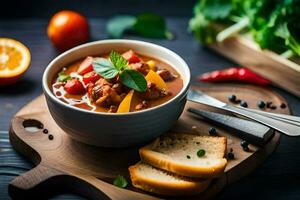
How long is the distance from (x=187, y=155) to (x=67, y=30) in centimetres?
185

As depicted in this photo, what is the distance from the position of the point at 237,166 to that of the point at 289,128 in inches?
14.7

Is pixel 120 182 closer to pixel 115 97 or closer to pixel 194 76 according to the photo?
pixel 115 97

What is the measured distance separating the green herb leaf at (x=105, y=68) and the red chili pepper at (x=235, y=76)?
1.06 meters

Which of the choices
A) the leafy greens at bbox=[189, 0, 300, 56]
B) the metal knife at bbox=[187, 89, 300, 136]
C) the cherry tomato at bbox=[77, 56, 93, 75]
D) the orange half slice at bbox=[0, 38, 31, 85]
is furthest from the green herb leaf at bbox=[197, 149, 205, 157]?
the orange half slice at bbox=[0, 38, 31, 85]

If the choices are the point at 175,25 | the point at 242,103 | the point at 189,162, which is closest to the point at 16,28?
the point at 175,25

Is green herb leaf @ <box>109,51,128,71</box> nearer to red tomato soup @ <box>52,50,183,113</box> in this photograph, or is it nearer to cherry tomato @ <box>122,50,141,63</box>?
red tomato soup @ <box>52,50,183,113</box>

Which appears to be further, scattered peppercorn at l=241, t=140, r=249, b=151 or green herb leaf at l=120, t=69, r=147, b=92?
scattered peppercorn at l=241, t=140, r=249, b=151

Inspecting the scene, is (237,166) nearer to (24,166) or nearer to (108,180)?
(108,180)

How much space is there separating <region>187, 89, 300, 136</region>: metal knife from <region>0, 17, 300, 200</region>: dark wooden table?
0.24 m

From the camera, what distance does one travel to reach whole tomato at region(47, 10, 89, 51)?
14.4 feet

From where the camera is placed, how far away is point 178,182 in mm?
2803

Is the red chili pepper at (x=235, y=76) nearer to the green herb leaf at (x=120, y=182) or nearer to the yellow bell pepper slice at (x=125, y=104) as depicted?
the yellow bell pepper slice at (x=125, y=104)

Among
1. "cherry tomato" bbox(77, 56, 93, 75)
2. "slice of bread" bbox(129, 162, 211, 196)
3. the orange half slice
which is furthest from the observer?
the orange half slice

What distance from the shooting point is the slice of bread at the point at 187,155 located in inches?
112
